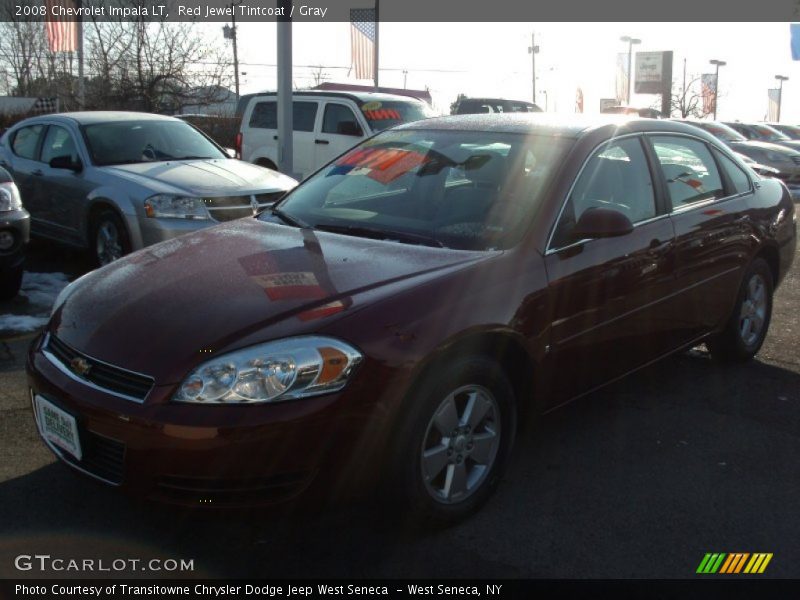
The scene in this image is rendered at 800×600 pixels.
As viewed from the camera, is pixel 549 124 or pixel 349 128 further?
pixel 349 128

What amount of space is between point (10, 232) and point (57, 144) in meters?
2.25

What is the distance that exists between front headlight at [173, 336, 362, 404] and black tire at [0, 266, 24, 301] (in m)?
4.58

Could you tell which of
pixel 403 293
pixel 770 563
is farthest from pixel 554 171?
pixel 770 563

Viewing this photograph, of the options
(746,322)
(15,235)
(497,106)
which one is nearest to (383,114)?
(15,235)

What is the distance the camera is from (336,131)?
1258cm

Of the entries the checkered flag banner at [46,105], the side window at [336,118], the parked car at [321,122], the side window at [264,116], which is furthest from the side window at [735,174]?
the checkered flag banner at [46,105]

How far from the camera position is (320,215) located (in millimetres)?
4199

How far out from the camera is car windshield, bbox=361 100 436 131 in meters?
12.2

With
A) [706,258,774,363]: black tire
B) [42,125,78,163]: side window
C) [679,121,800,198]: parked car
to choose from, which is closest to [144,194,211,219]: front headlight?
[42,125,78,163]: side window

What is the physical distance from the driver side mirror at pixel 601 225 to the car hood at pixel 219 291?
506mm

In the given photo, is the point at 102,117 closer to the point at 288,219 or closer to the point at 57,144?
the point at 57,144

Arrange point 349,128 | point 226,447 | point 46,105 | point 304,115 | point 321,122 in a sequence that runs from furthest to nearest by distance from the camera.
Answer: point 46,105
point 304,115
point 321,122
point 349,128
point 226,447

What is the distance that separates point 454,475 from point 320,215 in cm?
155

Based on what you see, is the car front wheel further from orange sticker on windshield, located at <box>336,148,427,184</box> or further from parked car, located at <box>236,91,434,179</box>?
parked car, located at <box>236,91,434,179</box>
